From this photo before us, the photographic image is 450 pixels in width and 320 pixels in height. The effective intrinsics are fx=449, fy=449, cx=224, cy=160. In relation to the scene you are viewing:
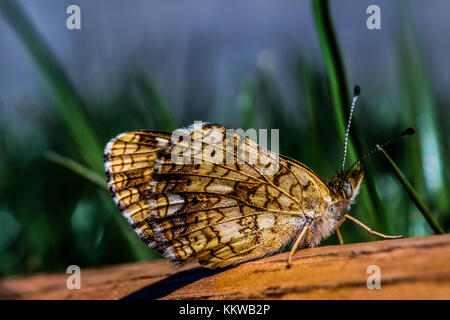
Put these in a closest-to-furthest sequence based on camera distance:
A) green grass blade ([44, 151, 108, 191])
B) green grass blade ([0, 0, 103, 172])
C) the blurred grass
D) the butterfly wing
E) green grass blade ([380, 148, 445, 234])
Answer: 1. green grass blade ([380, 148, 445, 234])
2. the butterfly wing
3. the blurred grass
4. green grass blade ([44, 151, 108, 191])
5. green grass blade ([0, 0, 103, 172])

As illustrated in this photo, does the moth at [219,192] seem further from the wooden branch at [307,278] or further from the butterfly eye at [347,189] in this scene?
the wooden branch at [307,278]

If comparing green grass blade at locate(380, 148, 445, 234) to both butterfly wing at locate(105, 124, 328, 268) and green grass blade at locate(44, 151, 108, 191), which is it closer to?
butterfly wing at locate(105, 124, 328, 268)

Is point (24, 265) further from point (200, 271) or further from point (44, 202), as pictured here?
point (200, 271)

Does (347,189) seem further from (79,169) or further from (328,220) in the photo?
(79,169)

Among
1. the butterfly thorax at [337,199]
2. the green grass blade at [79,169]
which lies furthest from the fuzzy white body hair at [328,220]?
the green grass blade at [79,169]

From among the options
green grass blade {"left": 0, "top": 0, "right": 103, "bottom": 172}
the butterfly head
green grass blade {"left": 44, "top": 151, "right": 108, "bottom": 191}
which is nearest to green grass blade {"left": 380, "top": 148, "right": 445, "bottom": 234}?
the butterfly head

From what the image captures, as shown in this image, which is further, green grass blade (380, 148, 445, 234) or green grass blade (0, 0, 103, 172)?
green grass blade (0, 0, 103, 172)

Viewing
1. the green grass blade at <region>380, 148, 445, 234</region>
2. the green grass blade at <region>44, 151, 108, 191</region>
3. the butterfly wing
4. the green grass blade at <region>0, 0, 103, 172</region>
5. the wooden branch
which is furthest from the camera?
the green grass blade at <region>0, 0, 103, 172</region>

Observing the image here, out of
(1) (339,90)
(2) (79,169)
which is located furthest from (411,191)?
(2) (79,169)
